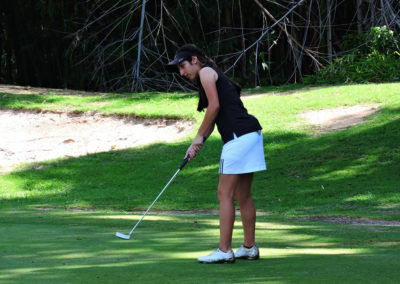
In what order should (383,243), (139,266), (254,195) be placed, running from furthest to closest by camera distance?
(254,195) → (383,243) → (139,266)

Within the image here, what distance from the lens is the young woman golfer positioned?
17.9ft

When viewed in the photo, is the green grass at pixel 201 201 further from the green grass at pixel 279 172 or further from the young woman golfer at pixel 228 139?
the young woman golfer at pixel 228 139

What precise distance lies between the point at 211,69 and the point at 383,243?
2433mm

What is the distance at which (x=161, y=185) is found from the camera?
551 inches

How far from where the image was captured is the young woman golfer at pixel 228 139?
547cm

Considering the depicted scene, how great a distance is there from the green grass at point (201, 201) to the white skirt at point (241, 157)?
0.70 metres

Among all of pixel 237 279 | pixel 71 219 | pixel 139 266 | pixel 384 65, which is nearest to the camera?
pixel 237 279

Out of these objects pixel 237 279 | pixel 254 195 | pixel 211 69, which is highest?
pixel 211 69

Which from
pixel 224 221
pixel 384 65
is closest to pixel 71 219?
pixel 224 221

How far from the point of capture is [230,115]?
5555 millimetres

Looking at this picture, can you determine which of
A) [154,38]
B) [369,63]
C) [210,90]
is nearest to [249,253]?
[210,90]

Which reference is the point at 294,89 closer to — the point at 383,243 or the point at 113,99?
the point at 113,99

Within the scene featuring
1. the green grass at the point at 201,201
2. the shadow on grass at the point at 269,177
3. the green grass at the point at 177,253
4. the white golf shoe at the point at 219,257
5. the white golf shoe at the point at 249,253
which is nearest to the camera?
the green grass at the point at 177,253

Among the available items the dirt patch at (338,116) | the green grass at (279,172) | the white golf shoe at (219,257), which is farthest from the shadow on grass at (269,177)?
the white golf shoe at (219,257)
